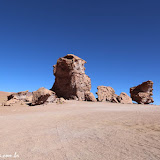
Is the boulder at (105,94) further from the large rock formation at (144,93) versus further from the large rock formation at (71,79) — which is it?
the large rock formation at (144,93)

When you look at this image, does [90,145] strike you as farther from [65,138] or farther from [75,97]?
[75,97]

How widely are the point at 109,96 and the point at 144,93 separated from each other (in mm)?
8478

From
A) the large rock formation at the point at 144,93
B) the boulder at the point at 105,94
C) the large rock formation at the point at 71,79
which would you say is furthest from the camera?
the large rock formation at the point at 144,93

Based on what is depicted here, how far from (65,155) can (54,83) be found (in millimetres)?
18042

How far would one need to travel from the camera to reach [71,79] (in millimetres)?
17484

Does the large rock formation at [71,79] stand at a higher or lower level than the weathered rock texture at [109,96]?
higher

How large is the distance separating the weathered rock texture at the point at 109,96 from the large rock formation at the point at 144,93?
5.76 metres

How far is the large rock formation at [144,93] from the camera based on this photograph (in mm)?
22984

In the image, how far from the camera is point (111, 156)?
1.97m

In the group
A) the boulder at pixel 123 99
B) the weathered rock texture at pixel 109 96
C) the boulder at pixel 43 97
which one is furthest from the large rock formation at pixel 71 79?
the boulder at pixel 123 99

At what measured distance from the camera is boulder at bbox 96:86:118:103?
18.1 metres

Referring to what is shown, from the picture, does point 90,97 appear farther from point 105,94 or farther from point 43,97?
point 43,97

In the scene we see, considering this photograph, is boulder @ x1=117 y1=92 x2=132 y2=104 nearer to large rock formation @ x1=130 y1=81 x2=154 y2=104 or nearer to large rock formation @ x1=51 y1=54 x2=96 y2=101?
large rock formation @ x1=51 y1=54 x2=96 y2=101

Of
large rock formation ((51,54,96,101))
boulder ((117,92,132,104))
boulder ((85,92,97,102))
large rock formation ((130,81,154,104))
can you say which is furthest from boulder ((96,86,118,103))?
large rock formation ((130,81,154,104))
